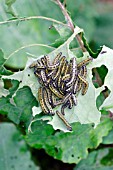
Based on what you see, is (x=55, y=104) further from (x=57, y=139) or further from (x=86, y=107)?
(x=57, y=139)

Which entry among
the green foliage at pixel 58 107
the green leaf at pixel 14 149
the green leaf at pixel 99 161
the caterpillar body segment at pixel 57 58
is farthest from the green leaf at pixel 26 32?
the green leaf at pixel 99 161

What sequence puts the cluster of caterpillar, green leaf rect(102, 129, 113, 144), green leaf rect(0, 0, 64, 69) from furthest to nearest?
green leaf rect(0, 0, 64, 69)
green leaf rect(102, 129, 113, 144)
the cluster of caterpillar

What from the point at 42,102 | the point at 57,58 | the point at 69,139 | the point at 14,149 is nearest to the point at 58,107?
the point at 42,102

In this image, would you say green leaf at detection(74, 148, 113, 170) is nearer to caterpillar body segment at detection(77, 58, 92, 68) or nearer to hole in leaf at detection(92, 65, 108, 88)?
hole in leaf at detection(92, 65, 108, 88)

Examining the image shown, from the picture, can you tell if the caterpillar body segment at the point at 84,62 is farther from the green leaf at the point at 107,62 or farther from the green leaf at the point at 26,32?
the green leaf at the point at 26,32

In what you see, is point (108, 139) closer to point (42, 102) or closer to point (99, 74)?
point (99, 74)

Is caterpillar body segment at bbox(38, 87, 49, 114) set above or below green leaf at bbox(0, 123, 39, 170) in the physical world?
above

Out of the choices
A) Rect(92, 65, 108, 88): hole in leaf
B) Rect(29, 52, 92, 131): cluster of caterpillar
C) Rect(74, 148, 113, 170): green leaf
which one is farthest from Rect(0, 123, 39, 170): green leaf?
Rect(29, 52, 92, 131): cluster of caterpillar
